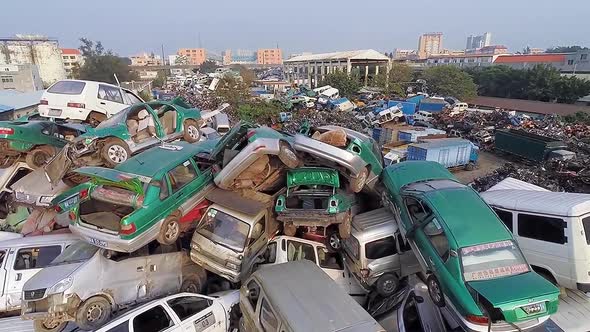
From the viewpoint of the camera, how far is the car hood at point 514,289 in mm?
4402

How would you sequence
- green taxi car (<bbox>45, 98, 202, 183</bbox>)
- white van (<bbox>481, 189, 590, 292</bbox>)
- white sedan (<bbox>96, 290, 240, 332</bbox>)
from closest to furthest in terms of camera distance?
white sedan (<bbox>96, 290, 240, 332</bbox>)
white van (<bbox>481, 189, 590, 292</bbox>)
green taxi car (<bbox>45, 98, 202, 183</bbox>)

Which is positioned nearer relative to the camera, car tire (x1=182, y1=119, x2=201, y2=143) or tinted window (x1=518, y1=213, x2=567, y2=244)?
tinted window (x1=518, y1=213, x2=567, y2=244)

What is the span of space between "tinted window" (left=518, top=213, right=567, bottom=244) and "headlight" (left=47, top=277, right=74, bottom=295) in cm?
768

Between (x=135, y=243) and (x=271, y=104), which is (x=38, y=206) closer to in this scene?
(x=135, y=243)

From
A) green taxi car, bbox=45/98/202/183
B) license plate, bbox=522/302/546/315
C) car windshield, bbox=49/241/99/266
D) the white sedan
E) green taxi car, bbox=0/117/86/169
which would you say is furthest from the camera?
green taxi car, bbox=0/117/86/169

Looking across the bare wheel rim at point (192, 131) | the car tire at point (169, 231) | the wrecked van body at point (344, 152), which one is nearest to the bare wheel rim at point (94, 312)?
the car tire at point (169, 231)

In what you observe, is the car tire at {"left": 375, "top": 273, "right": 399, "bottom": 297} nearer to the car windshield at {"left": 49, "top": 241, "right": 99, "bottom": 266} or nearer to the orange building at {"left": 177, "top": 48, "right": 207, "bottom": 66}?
the car windshield at {"left": 49, "top": 241, "right": 99, "bottom": 266}

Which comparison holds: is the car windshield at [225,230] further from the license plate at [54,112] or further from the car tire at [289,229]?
the license plate at [54,112]

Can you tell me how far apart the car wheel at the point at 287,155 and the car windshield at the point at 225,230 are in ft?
4.41

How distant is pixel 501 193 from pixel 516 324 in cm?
366

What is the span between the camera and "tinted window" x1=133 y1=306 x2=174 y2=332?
15.7 feet

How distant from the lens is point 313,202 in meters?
6.50

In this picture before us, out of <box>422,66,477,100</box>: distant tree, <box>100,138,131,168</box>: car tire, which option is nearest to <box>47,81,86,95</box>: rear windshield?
<box>100,138,131,168</box>: car tire

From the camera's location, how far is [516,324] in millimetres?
4402
